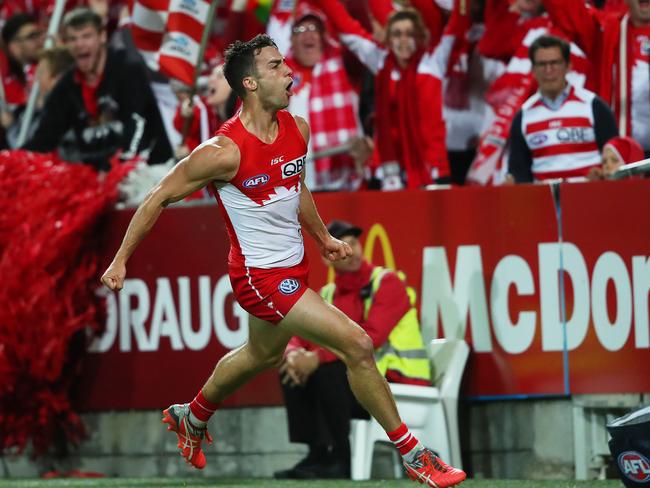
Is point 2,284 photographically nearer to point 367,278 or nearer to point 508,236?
point 367,278

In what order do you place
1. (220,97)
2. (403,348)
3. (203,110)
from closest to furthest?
(403,348) → (220,97) → (203,110)

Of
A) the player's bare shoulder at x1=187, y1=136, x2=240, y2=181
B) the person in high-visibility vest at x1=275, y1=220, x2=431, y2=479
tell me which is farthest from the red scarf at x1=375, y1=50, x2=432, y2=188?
the player's bare shoulder at x1=187, y1=136, x2=240, y2=181

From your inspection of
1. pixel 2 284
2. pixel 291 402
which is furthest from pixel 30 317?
pixel 291 402

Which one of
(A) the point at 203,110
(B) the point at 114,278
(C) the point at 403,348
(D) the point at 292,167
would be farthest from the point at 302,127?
(A) the point at 203,110

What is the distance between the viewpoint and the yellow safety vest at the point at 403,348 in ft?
29.1

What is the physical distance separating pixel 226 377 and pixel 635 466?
2062 millimetres

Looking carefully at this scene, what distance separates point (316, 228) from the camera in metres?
7.32

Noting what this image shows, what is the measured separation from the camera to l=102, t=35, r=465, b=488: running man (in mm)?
6793

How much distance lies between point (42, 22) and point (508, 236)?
Answer: 20.0 ft

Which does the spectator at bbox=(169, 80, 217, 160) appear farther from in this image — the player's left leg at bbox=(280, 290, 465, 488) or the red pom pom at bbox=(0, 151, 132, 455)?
the player's left leg at bbox=(280, 290, 465, 488)

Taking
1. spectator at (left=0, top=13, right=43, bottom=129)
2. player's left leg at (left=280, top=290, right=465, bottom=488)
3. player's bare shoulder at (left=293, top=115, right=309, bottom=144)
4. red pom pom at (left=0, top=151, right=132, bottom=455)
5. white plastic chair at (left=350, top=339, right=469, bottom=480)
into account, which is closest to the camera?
player's left leg at (left=280, top=290, right=465, bottom=488)

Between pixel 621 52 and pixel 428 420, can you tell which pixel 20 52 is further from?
pixel 428 420

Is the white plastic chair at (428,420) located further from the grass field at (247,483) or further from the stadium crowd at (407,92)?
the stadium crowd at (407,92)

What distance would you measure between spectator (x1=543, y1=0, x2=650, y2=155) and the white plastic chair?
1.89m
